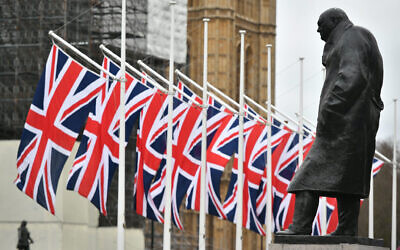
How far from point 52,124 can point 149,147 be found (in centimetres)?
370

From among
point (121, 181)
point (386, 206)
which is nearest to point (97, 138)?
point (121, 181)

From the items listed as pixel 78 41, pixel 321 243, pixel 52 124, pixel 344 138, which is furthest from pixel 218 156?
pixel 321 243

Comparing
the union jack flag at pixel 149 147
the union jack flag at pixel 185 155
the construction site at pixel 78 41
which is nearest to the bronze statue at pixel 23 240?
the construction site at pixel 78 41

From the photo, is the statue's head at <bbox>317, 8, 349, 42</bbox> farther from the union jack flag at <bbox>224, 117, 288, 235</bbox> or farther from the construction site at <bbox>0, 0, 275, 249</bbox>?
the construction site at <bbox>0, 0, 275, 249</bbox>

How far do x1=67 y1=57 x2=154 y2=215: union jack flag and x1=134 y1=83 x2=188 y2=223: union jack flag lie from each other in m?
0.47

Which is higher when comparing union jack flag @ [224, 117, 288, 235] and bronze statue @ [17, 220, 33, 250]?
union jack flag @ [224, 117, 288, 235]

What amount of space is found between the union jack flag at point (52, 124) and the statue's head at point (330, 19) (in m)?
10.8

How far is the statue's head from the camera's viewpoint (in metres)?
14.8

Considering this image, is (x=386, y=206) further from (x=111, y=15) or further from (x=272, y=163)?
(x=272, y=163)

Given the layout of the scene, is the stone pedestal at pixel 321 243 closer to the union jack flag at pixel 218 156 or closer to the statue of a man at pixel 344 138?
the statue of a man at pixel 344 138

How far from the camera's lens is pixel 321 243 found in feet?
45.5

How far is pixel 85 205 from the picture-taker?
4494cm

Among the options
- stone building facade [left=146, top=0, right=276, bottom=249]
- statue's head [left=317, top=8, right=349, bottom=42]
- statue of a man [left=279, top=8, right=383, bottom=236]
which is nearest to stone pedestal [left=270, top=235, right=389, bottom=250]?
statue of a man [left=279, top=8, right=383, bottom=236]

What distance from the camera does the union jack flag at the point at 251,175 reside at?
33.9 m
